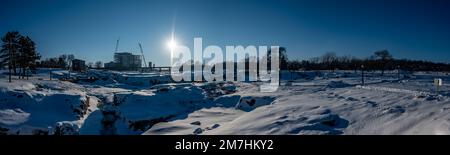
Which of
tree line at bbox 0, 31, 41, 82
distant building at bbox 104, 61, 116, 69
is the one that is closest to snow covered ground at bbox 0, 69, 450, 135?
tree line at bbox 0, 31, 41, 82

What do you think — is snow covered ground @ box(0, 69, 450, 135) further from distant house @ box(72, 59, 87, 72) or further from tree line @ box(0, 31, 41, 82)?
distant house @ box(72, 59, 87, 72)

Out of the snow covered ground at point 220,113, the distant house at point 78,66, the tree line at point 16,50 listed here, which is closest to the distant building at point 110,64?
the distant house at point 78,66

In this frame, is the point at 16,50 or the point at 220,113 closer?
the point at 220,113

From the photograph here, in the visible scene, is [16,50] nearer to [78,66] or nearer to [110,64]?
[78,66]

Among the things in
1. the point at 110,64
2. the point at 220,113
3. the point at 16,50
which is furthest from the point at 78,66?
the point at 220,113

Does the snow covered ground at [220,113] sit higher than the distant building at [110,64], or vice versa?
the distant building at [110,64]

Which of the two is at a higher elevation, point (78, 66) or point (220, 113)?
point (78, 66)

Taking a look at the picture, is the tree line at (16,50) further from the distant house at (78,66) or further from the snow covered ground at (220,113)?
the distant house at (78,66)

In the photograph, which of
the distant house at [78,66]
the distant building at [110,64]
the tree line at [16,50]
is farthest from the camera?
the distant building at [110,64]

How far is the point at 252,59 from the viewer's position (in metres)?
98.1
